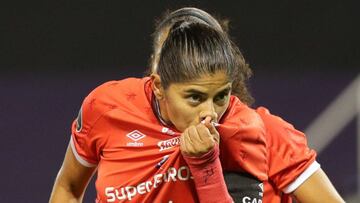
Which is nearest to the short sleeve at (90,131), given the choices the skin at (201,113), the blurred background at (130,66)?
the skin at (201,113)

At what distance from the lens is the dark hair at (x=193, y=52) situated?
1143 mm

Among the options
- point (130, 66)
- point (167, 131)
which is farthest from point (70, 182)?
point (130, 66)

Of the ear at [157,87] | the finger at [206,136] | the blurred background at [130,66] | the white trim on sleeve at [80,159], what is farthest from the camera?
the blurred background at [130,66]

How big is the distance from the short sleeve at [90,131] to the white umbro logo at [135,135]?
44 millimetres

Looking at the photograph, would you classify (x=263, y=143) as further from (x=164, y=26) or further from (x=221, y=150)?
(x=164, y=26)

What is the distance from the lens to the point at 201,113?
3.69 feet

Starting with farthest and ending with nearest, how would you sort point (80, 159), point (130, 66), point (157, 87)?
1. point (130, 66)
2. point (80, 159)
3. point (157, 87)

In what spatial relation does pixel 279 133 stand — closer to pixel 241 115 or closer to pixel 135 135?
pixel 241 115

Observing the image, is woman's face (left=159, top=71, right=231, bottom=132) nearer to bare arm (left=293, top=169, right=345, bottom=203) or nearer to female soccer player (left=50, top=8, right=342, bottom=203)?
female soccer player (left=50, top=8, right=342, bottom=203)

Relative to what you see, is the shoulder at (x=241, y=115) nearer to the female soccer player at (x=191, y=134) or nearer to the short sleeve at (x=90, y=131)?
the female soccer player at (x=191, y=134)

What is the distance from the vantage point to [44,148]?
7.34ft

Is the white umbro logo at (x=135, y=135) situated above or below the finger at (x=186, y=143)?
below

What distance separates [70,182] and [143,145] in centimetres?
21

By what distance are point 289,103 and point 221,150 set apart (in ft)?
3.57
